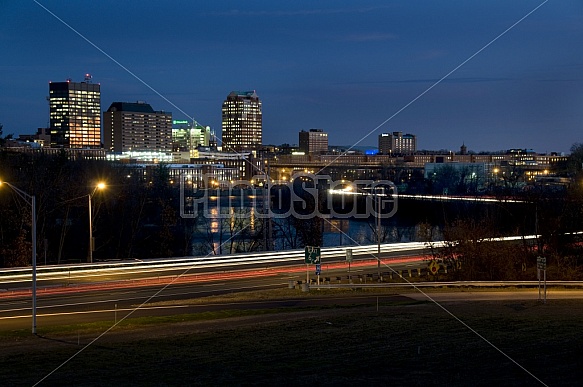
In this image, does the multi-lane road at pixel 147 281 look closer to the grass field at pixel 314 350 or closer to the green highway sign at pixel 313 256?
the green highway sign at pixel 313 256

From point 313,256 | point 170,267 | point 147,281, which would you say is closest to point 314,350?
point 313,256

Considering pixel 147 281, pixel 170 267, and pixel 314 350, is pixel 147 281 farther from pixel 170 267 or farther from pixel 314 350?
pixel 314 350

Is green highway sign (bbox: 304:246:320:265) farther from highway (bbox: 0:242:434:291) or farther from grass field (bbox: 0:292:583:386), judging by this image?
highway (bbox: 0:242:434:291)

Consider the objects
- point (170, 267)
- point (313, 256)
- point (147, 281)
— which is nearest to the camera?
point (313, 256)

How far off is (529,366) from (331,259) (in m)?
32.8

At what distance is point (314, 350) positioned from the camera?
747 inches

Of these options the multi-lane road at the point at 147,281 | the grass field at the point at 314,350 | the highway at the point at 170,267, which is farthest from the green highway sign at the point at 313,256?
the highway at the point at 170,267

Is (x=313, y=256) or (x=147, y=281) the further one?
(x=147, y=281)

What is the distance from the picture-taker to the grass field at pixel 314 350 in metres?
15.7

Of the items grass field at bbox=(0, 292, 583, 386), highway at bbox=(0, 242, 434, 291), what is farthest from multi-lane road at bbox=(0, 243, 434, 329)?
grass field at bbox=(0, 292, 583, 386)

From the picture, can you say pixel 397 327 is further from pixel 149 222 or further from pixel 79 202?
pixel 149 222

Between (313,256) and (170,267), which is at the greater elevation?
(313,256)

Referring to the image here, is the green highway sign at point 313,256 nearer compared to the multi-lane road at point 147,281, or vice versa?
the multi-lane road at point 147,281

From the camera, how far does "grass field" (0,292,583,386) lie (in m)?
15.7
